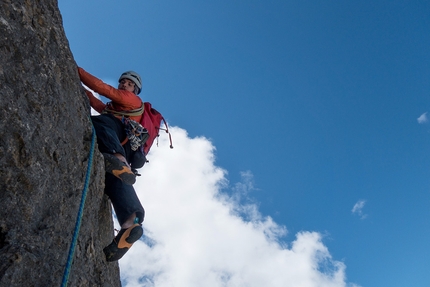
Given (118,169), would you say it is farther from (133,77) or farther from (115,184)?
(133,77)

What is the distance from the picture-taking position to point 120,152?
16.2 ft

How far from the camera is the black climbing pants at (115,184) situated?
4590mm

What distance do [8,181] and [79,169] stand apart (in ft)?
3.37

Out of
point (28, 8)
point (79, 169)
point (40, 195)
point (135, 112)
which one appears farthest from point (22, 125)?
point (135, 112)

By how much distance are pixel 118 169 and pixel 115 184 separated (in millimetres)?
222

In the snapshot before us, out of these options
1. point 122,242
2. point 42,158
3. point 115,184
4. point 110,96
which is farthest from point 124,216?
point 110,96

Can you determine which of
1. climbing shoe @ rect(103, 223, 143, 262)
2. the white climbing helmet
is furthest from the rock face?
the white climbing helmet

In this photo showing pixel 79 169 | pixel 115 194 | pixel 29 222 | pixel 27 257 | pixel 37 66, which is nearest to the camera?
pixel 27 257

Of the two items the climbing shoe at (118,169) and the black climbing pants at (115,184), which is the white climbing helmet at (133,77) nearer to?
the black climbing pants at (115,184)

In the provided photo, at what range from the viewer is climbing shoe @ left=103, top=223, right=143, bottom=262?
14.3ft

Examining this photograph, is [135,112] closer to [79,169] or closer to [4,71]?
[79,169]

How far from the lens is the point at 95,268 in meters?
4.18

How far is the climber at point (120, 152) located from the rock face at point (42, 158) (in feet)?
0.79

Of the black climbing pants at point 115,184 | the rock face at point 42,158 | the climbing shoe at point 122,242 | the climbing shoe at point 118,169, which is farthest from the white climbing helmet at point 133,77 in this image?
the climbing shoe at point 122,242
